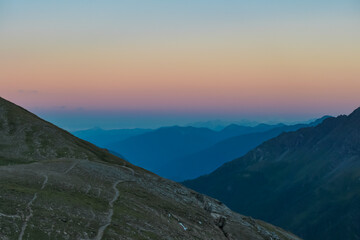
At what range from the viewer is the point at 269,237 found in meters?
105

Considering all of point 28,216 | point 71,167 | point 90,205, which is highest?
point 71,167

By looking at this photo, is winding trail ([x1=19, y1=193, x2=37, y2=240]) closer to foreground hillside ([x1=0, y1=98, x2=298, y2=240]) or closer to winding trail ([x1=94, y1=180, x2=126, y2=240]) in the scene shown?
foreground hillside ([x1=0, y1=98, x2=298, y2=240])

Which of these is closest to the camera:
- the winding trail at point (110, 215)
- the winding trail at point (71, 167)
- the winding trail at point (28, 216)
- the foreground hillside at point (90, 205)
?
the winding trail at point (28, 216)

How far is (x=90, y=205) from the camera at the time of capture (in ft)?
199

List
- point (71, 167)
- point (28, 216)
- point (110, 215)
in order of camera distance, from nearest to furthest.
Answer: point (28, 216) < point (110, 215) < point (71, 167)

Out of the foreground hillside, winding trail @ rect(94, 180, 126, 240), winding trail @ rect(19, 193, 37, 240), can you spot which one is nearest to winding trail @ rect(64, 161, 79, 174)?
the foreground hillside

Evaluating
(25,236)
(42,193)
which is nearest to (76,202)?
(42,193)

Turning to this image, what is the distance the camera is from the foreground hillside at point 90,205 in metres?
50.2

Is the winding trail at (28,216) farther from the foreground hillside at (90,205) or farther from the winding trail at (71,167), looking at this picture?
the winding trail at (71,167)

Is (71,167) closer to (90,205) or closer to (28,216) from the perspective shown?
(90,205)

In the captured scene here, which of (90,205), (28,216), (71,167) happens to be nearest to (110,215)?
(90,205)

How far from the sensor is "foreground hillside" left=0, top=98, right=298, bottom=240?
50188mm

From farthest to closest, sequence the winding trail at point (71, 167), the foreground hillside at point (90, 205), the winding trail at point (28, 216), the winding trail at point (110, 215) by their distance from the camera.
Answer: the winding trail at point (71, 167) < the winding trail at point (110, 215) < the foreground hillside at point (90, 205) < the winding trail at point (28, 216)

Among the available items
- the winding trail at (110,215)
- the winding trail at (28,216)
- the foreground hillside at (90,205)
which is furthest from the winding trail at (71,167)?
the winding trail at (28,216)
